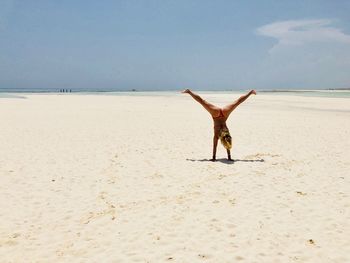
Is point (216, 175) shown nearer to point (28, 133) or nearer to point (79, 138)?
point (79, 138)

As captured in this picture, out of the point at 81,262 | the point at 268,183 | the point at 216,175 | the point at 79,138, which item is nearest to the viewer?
the point at 81,262

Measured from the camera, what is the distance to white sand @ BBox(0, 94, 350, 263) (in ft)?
18.6

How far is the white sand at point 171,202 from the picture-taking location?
5684 millimetres

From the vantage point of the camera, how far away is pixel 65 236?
619cm

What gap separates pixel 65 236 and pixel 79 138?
10720 millimetres

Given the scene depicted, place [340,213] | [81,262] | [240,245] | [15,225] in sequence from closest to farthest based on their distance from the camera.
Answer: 1. [81,262]
2. [240,245]
3. [15,225]
4. [340,213]

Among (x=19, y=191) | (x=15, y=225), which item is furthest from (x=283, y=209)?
(x=19, y=191)

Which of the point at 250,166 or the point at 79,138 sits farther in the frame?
the point at 79,138

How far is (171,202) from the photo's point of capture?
25.9 feet

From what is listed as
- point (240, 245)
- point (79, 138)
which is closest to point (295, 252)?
point (240, 245)

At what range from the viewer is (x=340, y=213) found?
7172 millimetres

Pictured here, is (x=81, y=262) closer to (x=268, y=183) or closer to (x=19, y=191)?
(x=19, y=191)

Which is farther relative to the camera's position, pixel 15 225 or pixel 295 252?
pixel 15 225

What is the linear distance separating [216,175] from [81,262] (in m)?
5.46
